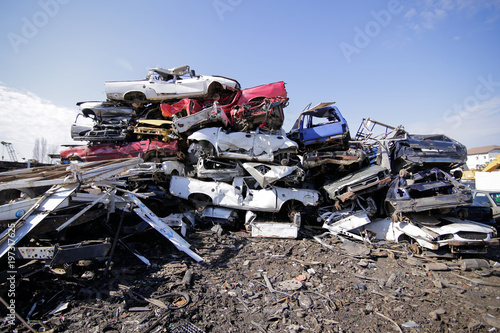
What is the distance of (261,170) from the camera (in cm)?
642

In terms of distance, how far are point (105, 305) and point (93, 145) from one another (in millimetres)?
6118

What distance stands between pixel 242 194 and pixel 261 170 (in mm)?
847

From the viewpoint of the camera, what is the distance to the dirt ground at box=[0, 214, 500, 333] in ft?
8.63

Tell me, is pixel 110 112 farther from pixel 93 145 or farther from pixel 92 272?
pixel 92 272

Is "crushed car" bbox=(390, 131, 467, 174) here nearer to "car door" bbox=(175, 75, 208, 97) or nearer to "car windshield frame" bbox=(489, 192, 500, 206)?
"car windshield frame" bbox=(489, 192, 500, 206)

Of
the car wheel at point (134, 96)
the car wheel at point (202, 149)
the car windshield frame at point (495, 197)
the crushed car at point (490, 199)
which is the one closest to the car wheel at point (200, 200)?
the car wheel at point (202, 149)

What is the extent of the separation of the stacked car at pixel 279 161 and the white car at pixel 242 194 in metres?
0.03

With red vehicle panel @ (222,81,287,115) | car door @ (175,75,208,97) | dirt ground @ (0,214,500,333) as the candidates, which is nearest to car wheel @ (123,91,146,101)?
car door @ (175,75,208,97)

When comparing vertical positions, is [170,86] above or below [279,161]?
above

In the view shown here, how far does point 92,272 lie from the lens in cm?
345

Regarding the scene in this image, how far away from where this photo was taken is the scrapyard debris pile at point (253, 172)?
4703 millimetres

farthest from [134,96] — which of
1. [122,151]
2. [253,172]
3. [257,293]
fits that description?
[257,293]

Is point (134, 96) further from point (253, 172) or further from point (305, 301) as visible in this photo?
point (305, 301)

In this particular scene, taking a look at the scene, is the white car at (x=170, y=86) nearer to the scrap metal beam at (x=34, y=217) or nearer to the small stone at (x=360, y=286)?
the scrap metal beam at (x=34, y=217)
